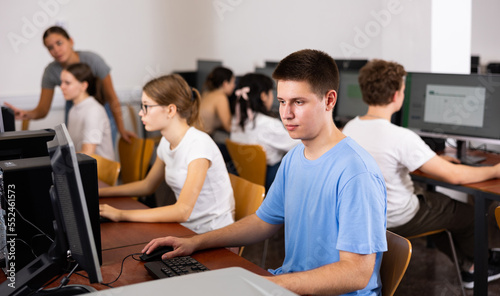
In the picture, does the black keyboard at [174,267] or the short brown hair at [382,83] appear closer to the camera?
the black keyboard at [174,267]

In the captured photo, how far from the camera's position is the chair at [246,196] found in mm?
2195

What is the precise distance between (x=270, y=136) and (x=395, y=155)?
1.26 m

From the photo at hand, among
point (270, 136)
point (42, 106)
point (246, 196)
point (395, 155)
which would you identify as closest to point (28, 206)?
point (246, 196)

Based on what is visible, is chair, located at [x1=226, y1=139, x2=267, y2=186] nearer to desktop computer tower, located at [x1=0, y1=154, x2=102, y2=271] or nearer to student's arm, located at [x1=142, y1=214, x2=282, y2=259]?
student's arm, located at [x1=142, y1=214, x2=282, y2=259]

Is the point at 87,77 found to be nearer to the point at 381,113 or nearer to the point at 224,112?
the point at 224,112

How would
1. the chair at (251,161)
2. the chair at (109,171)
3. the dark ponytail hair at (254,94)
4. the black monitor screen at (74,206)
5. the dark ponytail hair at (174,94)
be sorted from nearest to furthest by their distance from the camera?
the black monitor screen at (74,206) → the dark ponytail hair at (174,94) → the chair at (109,171) → the chair at (251,161) → the dark ponytail hair at (254,94)

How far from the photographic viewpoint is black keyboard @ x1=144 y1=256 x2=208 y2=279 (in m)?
1.44

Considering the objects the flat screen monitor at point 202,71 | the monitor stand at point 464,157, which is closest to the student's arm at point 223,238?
the monitor stand at point 464,157

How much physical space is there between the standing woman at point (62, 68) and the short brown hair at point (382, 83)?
1.79 meters

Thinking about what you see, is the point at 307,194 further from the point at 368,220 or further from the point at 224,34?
the point at 224,34

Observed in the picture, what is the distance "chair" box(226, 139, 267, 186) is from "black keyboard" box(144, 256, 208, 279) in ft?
5.49

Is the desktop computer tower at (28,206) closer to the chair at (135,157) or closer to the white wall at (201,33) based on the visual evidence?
the chair at (135,157)

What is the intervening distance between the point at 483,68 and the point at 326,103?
159 inches

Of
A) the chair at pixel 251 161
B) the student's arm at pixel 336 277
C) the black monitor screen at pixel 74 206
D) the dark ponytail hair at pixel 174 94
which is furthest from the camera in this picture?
the chair at pixel 251 161
